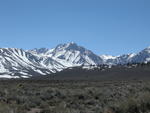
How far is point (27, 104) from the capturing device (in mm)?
18406

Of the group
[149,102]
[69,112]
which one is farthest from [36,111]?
[149,102]

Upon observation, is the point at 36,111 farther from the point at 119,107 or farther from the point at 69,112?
the point at 119,107

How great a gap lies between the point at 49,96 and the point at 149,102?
903cm

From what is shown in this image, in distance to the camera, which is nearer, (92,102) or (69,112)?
(69,112)

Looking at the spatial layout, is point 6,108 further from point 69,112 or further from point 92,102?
point 92,102

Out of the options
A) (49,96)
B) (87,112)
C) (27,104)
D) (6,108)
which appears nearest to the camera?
(6,108)

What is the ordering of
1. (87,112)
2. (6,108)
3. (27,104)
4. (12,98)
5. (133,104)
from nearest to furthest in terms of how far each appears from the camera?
(6,108)
(133,104)
(87,112)
(27,104)
(12,98)

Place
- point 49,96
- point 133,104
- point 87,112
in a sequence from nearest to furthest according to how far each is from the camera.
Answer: point 133,104 → point 87,112 → point 49,96

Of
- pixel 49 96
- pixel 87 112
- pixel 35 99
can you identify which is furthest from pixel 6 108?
pixel 49 96

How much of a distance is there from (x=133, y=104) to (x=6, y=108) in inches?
205

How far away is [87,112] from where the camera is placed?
53.5 ft

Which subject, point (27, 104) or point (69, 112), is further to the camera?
point (27, 104)

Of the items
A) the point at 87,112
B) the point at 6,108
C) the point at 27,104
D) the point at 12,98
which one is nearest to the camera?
the point at 6,108

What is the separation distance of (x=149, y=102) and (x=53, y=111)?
416cm
